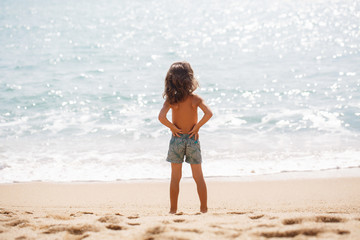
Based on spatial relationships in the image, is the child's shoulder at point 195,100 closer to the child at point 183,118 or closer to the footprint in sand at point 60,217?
the child at point 183,118

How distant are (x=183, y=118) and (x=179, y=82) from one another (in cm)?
39

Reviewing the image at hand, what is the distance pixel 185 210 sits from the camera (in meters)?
4.51

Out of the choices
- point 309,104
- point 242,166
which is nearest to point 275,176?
point 242,166

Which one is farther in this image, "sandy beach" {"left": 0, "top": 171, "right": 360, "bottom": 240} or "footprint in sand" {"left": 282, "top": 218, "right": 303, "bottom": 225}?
"footprint in sand" {"left": 282, "top": 218, "right": 303, "bottom": 225}

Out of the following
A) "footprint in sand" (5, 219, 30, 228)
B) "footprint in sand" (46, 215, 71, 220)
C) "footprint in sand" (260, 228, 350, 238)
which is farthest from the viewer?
"footprint in sand" (46, 215, 71, 220)

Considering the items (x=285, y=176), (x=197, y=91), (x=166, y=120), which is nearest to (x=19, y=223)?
(x=166, y=120)

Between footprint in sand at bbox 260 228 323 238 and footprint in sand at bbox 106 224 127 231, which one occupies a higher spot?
footprint in sand at bbox 106 224 127 231

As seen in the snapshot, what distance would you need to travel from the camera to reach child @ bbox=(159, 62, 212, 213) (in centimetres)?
392

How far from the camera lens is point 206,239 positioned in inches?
118

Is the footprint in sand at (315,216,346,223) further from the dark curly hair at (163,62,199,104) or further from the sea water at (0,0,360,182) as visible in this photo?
the sea water at (0,0,360,182)

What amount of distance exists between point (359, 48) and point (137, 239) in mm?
14340

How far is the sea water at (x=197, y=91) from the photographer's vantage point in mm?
6875

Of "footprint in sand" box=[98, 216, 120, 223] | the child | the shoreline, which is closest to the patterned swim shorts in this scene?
the child

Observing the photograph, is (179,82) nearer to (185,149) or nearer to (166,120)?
(166,120)
